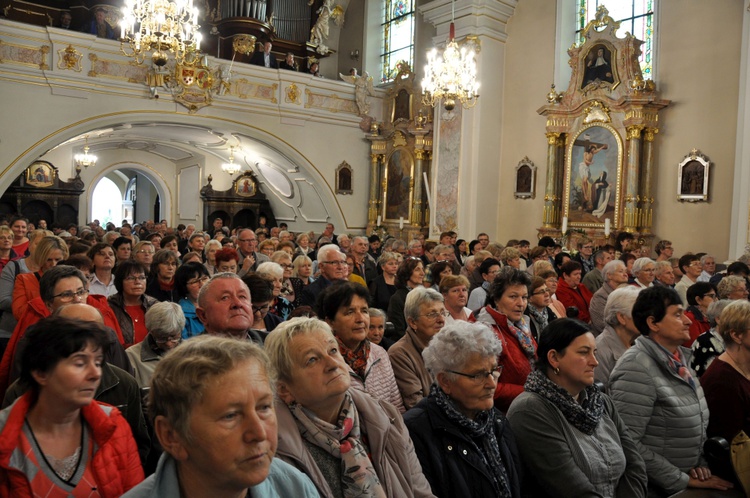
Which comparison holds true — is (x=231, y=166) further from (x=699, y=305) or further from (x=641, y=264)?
(x=699, y=305)

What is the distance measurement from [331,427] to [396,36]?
1644 cm

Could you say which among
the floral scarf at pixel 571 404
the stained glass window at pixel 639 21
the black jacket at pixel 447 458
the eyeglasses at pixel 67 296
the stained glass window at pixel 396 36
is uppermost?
the stained glass window at pixel 396 36

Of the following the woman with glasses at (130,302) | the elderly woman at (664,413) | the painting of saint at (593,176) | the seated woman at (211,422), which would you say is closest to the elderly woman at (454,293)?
the elderly woman at (664,413)

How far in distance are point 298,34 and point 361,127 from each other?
343 centimetres

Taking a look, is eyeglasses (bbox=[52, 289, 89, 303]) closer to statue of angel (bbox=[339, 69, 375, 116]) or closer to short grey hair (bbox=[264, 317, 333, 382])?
short grey hair (bbox=[264, 317, 333, 382])

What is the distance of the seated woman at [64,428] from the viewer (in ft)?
6.47

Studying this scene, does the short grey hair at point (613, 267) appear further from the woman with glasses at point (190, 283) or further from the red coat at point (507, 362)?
the woman with glasses at point (190, 283)

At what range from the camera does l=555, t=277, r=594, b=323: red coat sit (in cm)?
628

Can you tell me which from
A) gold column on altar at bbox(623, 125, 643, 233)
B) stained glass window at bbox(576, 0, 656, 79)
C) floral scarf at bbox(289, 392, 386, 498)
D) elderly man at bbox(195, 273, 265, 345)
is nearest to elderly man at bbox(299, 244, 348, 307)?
elderly man at bbox(195, 273, 265, 345)

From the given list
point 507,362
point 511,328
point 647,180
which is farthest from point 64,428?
point 647,180

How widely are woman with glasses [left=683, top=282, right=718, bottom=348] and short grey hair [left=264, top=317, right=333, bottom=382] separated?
391cm

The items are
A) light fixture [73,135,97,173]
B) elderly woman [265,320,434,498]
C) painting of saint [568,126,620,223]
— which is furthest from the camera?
light fixture [73,135,97,173]

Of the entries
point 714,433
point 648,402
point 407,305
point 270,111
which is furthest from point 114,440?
point 270,111

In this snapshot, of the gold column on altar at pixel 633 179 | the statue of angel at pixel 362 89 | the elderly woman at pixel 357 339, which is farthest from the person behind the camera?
the statue of angel at pixel 362 89
